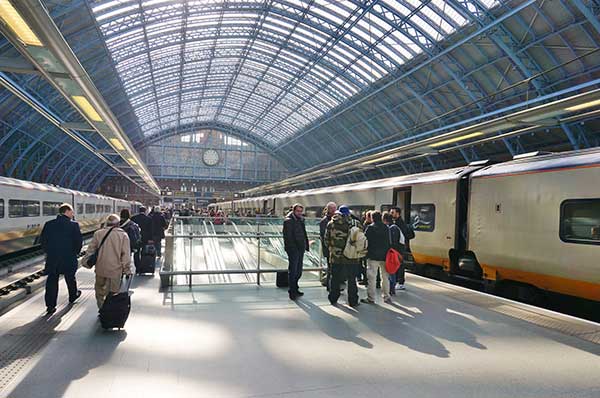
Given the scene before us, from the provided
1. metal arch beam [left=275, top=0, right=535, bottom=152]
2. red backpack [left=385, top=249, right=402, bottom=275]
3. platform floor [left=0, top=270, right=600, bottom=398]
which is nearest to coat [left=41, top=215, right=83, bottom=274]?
platform floor [left=0, top=270, right=600, bottom=398]

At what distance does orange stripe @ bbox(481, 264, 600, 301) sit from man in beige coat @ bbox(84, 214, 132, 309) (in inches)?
300

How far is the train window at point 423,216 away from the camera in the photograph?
12.8 metres

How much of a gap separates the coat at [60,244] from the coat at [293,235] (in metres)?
3.47

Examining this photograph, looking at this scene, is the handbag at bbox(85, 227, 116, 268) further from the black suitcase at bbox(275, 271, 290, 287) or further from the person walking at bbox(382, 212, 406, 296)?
the person walking at bbox(382, 212, 406, 296)

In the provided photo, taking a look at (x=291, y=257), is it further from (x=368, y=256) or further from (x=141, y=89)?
(x=141, y=89)

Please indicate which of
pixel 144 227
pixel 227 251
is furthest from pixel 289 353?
pixel 144 227

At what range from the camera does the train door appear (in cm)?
1489

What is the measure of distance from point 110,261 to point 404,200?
1085 centimetres

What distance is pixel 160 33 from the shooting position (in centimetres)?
3256

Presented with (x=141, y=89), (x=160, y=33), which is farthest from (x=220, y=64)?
(x=160, y=33)

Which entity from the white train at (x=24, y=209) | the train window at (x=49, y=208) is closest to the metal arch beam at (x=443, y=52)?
the white train at (x=24, y=209)

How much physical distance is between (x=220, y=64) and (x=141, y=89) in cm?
799

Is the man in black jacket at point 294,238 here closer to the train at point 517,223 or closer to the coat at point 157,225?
the train at point 517,223

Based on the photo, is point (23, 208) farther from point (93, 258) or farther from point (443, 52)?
point (443, 52)
